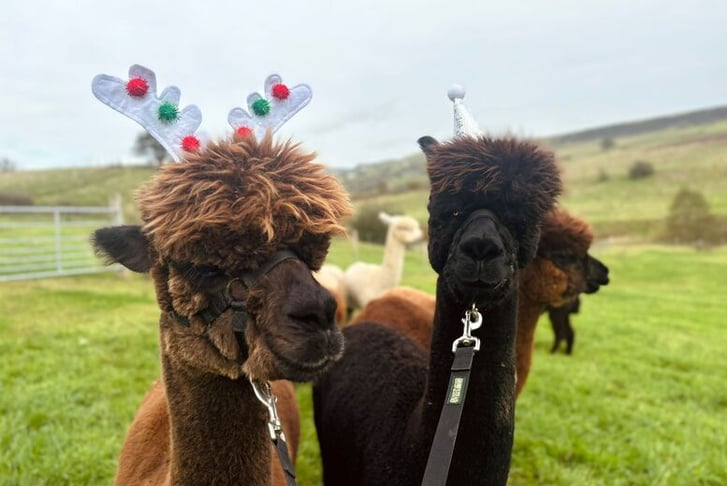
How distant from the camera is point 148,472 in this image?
7.55ft

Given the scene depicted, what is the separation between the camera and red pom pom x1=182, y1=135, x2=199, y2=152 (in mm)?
1962

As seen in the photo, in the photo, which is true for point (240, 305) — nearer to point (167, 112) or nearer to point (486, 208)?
point (167, 112)

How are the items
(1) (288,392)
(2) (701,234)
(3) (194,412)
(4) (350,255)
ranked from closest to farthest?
(3) (194,412)
(1) (288,392)
(4) (350,255)
(2) (701,234)

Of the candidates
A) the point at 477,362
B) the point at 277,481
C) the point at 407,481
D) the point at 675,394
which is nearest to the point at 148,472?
the point at 277,481

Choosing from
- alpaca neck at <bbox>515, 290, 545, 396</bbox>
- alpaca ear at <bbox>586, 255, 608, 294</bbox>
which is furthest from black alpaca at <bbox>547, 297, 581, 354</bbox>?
alpaca neck at <bbox>515, 290, 545, 396</bbox>

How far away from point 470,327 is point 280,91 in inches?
50.1

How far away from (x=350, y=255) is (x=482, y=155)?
21096 millimetres

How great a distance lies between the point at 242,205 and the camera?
5.24 ft

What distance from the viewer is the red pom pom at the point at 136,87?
205cm

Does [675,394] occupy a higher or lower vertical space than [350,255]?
higher

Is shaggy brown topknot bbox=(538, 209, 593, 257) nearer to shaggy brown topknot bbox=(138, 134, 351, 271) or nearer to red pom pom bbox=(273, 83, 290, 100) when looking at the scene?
red pom pom bbox=(273, 83, 290, 100)

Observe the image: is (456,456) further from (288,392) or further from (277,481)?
(288,392)

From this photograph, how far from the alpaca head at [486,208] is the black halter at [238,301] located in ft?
2.44

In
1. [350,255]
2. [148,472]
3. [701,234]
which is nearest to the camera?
[148,472]
